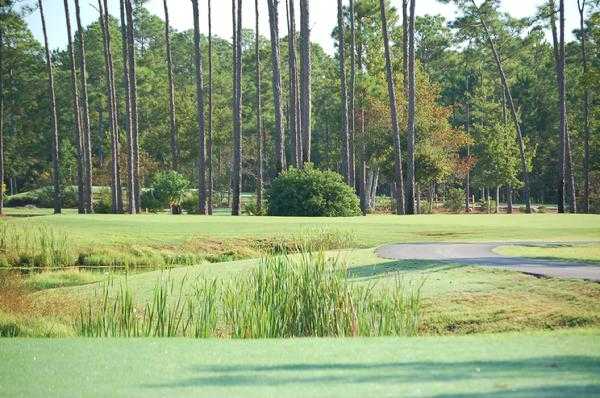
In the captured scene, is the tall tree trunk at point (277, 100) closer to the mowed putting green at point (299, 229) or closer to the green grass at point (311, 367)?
the mowed putting green at point (299, 229)

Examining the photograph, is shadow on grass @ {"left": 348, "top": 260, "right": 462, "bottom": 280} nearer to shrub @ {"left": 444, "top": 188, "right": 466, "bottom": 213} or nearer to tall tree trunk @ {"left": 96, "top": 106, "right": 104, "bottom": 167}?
shrub @ {"left": 444, "top": 188, "right": 466, "bottom": 213}

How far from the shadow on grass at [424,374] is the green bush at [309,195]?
1202 inches

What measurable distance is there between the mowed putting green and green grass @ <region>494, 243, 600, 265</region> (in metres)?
3.20

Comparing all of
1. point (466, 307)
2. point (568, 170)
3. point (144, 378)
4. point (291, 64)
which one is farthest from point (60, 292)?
point (568, 170)

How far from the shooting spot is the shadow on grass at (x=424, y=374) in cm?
687

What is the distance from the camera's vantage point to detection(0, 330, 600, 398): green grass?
694 centimetres

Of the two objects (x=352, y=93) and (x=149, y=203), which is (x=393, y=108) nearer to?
(x=352, y=93)

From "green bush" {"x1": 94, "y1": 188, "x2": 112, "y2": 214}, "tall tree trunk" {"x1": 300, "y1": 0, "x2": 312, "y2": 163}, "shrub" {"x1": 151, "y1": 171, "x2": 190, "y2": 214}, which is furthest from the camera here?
"green bush" {"x1": 94, "y1": 188, "x2": 112, "y2": 214}

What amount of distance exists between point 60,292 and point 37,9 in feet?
139

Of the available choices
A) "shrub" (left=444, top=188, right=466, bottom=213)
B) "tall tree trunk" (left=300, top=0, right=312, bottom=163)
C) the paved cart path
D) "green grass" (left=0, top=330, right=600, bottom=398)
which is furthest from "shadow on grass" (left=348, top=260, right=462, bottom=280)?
"shrub" (left=444, top=188, right=466, bottom=213)

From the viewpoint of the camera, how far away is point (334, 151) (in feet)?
260

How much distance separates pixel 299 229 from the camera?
29594 mm

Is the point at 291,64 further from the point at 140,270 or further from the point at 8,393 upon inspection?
the point at 8,393

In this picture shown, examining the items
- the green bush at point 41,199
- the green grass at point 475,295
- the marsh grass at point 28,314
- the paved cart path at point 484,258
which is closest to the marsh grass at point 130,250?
the paved cart path at point 484,258
